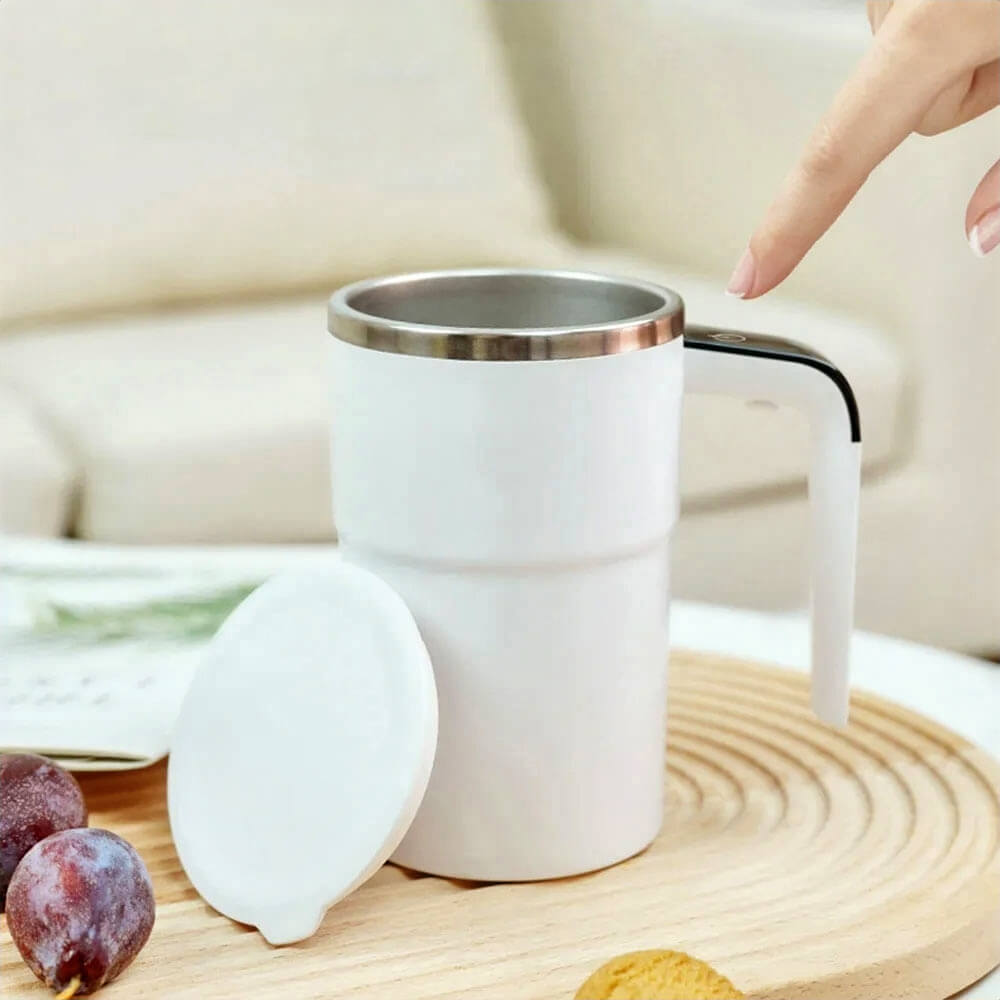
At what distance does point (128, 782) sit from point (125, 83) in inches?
49.0

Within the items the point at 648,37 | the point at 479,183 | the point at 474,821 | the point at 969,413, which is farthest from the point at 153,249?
the point at 474,821

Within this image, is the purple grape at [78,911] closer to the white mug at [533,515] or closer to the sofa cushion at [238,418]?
the white mug at [533,515]

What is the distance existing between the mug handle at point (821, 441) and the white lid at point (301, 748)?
18cm

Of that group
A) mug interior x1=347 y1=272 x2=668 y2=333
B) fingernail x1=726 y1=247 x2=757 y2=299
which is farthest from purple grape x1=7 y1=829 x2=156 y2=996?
fingernail x1=726 y1=247 x2=757 y2=299

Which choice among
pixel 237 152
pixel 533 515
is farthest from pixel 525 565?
pixel 237 152

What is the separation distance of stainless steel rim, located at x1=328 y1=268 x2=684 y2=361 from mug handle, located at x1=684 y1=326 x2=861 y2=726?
0.04 m

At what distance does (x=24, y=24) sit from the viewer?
1.77 m

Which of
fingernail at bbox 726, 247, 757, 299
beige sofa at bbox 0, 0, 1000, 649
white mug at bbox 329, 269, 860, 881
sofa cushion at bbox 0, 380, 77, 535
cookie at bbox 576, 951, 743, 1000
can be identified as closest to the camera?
cookie at bbox 576, 951, 743, 1000

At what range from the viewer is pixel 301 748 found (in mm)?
625

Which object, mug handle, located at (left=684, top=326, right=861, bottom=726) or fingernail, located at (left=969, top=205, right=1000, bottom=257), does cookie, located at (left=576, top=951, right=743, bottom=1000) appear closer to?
mug handle, located at (left=684, top=326, right=861, bottom=726)

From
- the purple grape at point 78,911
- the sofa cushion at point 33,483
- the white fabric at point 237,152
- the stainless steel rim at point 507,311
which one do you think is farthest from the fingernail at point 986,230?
the white fabric at point 237,152

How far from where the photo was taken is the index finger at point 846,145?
2.09 feet

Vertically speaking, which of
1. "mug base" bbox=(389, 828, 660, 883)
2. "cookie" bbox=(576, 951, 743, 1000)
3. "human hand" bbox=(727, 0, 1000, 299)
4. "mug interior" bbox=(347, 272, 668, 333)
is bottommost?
"mug base" bbox=(389, 828, 660, 883)

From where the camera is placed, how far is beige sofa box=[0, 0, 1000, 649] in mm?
1762
